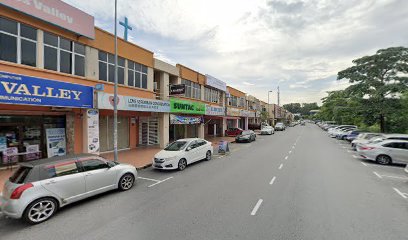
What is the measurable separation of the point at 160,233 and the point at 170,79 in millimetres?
17968

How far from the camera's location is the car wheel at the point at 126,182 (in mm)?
8241

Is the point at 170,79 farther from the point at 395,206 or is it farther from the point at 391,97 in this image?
the point at 391,97

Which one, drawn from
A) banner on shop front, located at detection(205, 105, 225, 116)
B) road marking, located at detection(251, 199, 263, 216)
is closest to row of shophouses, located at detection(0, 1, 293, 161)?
banner on shop front, located at detection(205, 105, 225, 116)

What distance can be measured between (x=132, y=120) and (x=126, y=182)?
10.9 m

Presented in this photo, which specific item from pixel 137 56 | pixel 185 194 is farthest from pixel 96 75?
pixel 185 194

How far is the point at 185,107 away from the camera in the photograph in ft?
67.9

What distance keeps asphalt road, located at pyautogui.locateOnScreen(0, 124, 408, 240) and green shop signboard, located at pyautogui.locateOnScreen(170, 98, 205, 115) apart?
9.79 meters

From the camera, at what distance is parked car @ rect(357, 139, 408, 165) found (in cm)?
1263

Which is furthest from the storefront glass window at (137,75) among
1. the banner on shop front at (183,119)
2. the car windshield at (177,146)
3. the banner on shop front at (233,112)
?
the banner on shop front at (233,112)

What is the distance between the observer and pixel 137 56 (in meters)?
16.3

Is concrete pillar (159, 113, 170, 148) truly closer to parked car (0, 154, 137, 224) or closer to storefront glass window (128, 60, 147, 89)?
storefront glass window (128, 60, 147, 89)

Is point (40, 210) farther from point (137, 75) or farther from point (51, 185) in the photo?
point (137, 75)

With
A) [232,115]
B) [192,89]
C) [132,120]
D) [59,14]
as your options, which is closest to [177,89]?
[132,120]

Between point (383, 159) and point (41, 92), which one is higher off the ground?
point (41, 92)
